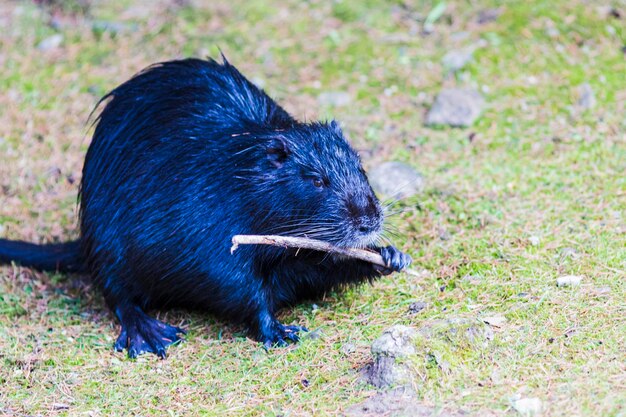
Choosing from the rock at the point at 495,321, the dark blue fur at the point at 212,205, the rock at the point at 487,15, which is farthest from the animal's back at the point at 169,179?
the rock at the point at 487,15

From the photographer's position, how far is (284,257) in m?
3.97

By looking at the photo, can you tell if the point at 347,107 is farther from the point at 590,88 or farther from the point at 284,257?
the point at 284,257

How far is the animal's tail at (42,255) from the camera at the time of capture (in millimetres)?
4816

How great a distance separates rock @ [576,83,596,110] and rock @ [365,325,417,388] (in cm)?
286

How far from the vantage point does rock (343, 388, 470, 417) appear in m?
3.19

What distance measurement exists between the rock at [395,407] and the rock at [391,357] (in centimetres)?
5

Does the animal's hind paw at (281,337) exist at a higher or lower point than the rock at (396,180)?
lower

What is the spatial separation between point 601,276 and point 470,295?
0.62 meters

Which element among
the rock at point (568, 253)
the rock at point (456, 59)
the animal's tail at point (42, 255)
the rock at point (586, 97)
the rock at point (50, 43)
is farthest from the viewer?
the rock at point (50, 43)

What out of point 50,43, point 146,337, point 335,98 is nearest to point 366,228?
point 146,337

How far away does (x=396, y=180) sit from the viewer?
207 inches

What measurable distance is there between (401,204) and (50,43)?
373 centimetres

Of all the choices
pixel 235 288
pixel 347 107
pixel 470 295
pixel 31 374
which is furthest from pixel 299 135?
pixel 347 107

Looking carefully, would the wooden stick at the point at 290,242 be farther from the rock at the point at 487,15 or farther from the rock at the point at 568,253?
the rock at the point at 487,15
